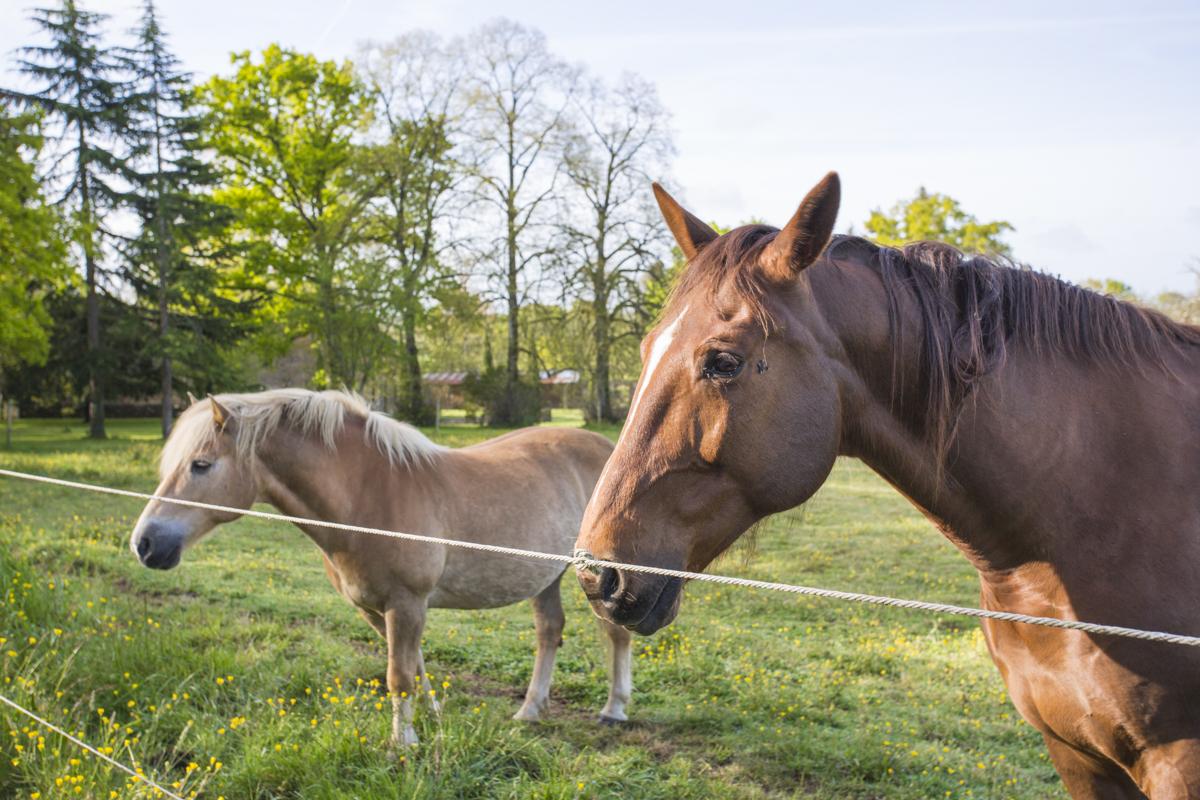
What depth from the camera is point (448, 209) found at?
26.8 m

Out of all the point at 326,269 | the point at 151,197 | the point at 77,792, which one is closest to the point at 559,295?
the point at 326,269

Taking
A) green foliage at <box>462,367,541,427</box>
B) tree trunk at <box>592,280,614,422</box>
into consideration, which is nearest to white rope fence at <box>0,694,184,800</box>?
tree trunk at <box>592,280,614,422</box>

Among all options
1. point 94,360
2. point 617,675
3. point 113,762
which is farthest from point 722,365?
point 94,360

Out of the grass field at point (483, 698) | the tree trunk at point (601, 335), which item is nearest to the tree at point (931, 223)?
the tree trunk at point (601, 335)

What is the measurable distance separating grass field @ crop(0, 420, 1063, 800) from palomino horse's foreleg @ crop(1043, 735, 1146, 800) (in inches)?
37.3

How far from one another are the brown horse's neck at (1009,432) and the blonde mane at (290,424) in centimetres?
342

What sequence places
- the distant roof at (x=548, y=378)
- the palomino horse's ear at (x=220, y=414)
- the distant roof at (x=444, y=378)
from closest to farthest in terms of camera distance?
the palomino horse's ear at (x=220, y=414)
the distant roof at (x=548, y=378)
the distant roof at (x=444, y=378)

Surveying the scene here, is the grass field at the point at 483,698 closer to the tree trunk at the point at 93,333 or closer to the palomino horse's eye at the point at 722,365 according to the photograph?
the palomino horse's eye at the point at 722,365

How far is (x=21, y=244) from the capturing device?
58.6 ft

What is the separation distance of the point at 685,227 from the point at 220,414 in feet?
10.6

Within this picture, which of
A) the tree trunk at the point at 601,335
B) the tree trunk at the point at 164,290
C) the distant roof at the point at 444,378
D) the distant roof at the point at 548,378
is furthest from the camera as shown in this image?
the distant roof at the point at 444,378

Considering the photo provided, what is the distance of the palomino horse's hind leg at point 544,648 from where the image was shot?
16.6 feet

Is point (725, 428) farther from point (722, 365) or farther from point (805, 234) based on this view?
point (805, 234)

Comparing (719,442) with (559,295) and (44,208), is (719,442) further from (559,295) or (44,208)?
(559,295)
